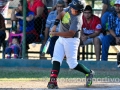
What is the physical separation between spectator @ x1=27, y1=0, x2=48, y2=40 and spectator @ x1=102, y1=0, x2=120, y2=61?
1738 millimetres

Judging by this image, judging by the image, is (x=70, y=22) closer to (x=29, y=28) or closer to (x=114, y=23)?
(x=114, y=23)

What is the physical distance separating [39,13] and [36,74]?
2199 mm

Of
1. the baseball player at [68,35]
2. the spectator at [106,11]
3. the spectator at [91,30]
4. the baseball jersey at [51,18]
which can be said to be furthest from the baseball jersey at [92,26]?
the baseball player at [68,35]

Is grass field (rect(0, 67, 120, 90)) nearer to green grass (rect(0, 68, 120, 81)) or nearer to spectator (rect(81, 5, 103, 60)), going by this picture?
green grass (rect(0, 68, 120, 81))

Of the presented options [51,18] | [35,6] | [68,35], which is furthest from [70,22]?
[35,6]

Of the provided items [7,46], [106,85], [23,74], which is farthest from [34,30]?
[106,85]

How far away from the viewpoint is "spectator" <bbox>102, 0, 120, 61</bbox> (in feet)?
Answer: 38.3

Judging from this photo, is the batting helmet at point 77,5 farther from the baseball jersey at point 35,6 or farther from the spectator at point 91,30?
the baseball jersey at point 35,6

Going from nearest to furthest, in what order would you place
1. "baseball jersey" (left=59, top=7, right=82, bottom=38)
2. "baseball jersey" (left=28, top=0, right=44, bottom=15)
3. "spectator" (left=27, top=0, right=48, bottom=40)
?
1. "baseball jersey" (left=59, top=7, right=82, bottom=38)
2. "spectator" (left=27, top=0, right=48, bottom=40)
3. "baseball jersey" (left=28, top=0, right=44, bottom=15)

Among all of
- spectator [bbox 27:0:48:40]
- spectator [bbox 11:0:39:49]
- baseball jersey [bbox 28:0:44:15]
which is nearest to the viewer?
spectator [bbox 11:0:39:49]

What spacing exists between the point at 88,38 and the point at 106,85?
3.08m

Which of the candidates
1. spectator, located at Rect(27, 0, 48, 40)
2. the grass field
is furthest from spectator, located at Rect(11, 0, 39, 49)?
the grass field

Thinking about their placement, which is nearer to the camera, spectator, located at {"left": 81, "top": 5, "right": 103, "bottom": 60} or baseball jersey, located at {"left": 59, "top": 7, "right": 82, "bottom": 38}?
baseball jersey, located at {"left": 59, "top": 7, "right": 82, "bottom": 38}

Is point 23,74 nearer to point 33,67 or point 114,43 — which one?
point 33,67
